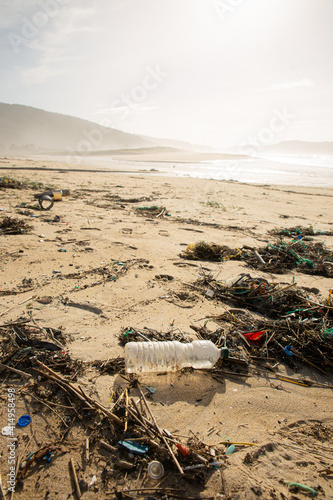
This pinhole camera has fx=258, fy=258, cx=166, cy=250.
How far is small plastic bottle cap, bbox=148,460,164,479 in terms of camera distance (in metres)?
1.21

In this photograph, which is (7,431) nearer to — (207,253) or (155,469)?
(155,469)

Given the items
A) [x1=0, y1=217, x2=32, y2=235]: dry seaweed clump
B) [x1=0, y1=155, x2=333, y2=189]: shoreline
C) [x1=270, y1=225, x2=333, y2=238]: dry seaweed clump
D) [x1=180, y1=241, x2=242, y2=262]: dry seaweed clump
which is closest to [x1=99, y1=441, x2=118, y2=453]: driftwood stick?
[x1=180, y1=241, x2=242, y2=262]: dry seaweed clump

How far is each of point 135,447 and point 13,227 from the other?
13.1 feet

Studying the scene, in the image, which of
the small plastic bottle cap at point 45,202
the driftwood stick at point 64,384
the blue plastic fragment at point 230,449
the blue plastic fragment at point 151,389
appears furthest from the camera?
the small plastic bottle cap at point 45,202

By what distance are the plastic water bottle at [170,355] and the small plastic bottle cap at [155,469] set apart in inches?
24.3

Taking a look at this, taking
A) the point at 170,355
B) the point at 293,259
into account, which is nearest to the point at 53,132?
the point at 293,259

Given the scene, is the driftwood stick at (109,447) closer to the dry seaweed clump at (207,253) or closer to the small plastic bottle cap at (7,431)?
the small plastic bottle cap at (7,431)

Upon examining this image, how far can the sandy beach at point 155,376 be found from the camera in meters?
1.22

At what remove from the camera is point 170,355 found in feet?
6.41

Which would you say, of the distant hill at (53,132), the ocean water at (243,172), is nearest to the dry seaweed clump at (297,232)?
the ocean water at (243,172)

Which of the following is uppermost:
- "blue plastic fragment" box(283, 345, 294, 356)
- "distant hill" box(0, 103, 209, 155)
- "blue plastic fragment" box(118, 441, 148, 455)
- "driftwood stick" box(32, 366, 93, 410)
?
"distant hill" box(0, 103, 209, 155)

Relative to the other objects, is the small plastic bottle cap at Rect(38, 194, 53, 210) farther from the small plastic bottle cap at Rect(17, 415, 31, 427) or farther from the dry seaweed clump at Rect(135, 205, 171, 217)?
the small plastic bottle cap at Rect(17, 415, 31, 427)

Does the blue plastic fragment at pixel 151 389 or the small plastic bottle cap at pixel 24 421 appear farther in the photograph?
the blue plastic fragment at pixel 151 389

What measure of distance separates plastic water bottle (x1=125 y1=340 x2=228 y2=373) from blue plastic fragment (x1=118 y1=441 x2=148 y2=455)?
1.72 ft
